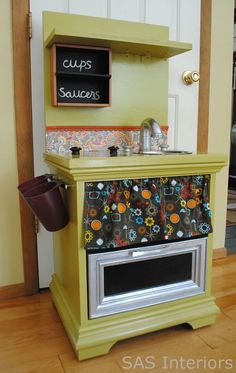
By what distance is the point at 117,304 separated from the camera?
1.38m

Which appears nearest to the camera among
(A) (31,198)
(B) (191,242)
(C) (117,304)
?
(A) (31,198)

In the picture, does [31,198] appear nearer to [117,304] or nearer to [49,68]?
[117,304]

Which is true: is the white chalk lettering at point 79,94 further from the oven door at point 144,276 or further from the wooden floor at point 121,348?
the wooden floor at point 121,348

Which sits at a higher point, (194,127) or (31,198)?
(194,127)

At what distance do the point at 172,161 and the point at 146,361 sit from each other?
32.3 inches

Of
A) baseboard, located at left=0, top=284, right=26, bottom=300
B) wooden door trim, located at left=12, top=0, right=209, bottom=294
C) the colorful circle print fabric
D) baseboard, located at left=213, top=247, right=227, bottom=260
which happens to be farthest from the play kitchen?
baseboard, located at left=213, top=247, right=227, bottom=260

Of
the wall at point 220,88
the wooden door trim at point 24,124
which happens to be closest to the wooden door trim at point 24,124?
the wooden door trim at point 24,124

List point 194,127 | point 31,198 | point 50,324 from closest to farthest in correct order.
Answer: point 31,198, point 50,324, point 194,127

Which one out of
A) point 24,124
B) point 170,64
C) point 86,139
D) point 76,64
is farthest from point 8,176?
point 170,64

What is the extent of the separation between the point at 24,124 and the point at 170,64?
37.7 inches

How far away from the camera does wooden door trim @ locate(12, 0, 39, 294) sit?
1679 millimetres

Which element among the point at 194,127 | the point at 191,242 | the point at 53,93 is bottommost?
the point at 191,242

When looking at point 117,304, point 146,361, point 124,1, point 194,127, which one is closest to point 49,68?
point 124,1

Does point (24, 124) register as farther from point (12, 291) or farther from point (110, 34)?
point (12, 291)
